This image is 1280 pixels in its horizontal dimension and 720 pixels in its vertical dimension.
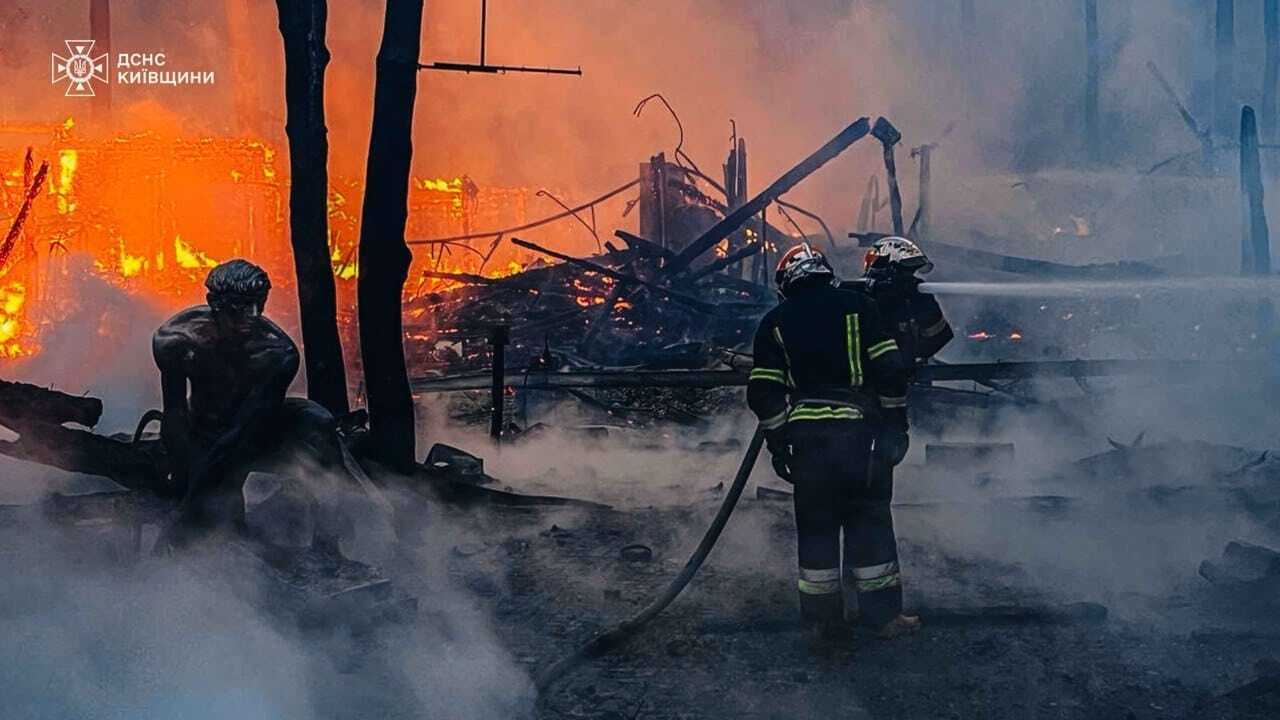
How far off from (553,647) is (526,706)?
78 cm

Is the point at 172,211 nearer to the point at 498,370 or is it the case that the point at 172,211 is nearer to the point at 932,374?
the point at 498,370

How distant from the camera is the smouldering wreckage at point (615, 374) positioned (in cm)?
566

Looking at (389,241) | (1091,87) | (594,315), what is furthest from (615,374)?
(1091,87)

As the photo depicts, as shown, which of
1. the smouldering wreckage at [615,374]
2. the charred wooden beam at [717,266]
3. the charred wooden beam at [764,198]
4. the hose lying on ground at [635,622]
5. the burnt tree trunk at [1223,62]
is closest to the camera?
the hose lying on ground at [635,622]

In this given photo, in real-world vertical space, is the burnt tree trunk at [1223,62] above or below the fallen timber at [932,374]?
above

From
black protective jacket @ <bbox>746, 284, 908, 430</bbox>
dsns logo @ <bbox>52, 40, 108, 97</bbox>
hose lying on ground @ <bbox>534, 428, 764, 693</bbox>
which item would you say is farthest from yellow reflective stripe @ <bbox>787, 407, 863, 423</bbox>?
dsns logo @ <bbox>52, 40, 108, 97</bbox>

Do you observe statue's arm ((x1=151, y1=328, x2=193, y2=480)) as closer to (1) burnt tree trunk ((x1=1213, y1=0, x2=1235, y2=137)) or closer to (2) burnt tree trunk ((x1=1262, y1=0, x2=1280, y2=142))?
(1) burnt tree trunk ((x1=1213, y1=0, x2=1235, y2=137))

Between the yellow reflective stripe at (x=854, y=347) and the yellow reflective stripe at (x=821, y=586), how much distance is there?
1.06 meters

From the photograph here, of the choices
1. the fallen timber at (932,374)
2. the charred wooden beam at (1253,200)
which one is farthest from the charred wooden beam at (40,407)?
the charred wooden beam at (1253,200)

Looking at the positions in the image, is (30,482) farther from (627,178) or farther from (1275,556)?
(627,178)

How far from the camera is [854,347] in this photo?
17.7ft

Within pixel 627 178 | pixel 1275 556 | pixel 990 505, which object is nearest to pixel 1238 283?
pixel 990 505

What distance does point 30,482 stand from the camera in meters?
8.43

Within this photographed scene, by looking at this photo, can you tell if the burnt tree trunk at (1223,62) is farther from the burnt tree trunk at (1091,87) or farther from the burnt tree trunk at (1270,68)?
the burnt tree trunk at (1091,87)
